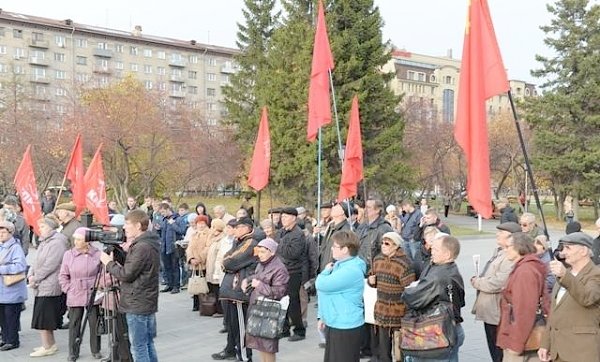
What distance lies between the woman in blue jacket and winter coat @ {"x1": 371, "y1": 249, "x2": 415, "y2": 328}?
0.43 metres

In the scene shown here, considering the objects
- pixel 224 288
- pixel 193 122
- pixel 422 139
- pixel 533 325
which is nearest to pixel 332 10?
pixel 193 122

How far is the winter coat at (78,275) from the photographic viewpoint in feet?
24.7

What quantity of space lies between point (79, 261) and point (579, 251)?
5613 millimetres

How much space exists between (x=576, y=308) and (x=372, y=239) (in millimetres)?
3577

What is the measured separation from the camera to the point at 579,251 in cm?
483

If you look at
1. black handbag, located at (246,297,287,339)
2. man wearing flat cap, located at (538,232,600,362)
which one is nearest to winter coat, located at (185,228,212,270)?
black handbag, located at (246,297,287,339)

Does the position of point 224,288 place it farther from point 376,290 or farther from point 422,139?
point 422,139

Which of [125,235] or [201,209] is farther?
[201,209]

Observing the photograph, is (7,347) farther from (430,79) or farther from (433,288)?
(430,79)

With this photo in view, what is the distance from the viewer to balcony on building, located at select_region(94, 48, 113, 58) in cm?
8850

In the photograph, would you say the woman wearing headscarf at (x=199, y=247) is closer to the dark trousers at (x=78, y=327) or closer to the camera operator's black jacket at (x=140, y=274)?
the dark trousers at (x=78, y=327)

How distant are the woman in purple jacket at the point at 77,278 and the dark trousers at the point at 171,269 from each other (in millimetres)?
5011

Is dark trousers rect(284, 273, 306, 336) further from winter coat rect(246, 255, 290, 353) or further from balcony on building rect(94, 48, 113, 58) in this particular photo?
balcony on building rect(94, 48, 113, 58)

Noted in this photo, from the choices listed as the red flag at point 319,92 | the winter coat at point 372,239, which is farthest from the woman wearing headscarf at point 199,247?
the winter coat at point 372,239
